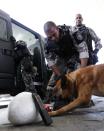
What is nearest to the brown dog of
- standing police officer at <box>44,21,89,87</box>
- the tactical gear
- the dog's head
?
the dog's head

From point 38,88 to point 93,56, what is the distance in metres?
1.26

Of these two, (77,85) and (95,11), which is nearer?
(77,85)

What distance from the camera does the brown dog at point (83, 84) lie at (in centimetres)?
374

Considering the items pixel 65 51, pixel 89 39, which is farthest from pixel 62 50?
Answer: pixel 89 39

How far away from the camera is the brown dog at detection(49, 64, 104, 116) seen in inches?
147

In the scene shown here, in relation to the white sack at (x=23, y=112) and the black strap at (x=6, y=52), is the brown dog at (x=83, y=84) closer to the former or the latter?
the white sack at (x=23, y=112)

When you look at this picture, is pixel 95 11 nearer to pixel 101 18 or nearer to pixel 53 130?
pixel 101 18

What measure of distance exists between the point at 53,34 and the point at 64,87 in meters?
0.90

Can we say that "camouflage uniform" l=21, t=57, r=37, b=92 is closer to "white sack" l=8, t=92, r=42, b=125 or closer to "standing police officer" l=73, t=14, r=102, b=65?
"standing police officer" l=73, t=14, r=102, b=65

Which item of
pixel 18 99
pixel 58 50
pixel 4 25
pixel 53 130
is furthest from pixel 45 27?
pixel 53 130

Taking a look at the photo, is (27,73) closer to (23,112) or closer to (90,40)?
(90,40)

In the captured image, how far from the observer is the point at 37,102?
9.73 feet

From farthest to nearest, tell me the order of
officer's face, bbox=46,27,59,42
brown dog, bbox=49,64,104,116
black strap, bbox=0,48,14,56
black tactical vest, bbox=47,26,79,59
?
1. black strap, bbox=0,48,14,56
2. black tactical vest, bbox=47,26,79,59
3. officer's face, bbox=46,27,59,42
4. brown dog, bbox=49,64,104,116

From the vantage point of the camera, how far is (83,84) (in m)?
3.76
